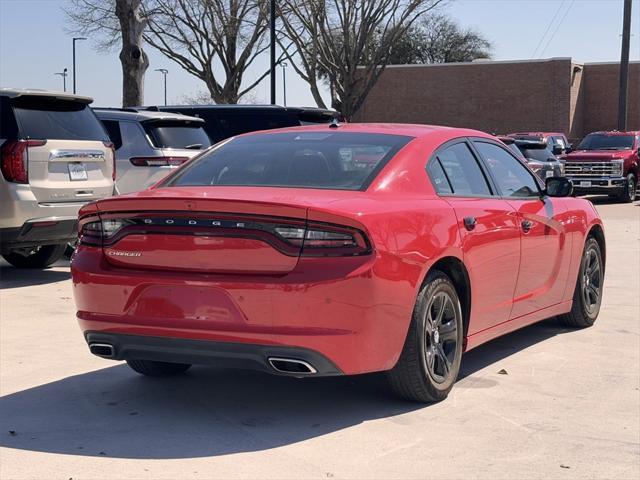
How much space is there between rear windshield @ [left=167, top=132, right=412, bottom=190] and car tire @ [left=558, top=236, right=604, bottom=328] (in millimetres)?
2651

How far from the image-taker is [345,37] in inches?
1523

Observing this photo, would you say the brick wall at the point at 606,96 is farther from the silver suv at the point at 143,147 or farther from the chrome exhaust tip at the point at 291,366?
the chrome exhaust tip at the point at 291,366

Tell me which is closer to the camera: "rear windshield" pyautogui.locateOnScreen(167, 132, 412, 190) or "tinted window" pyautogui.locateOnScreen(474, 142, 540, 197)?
"rear windshield" pyautogui.locateOnScreen(167, 132, 412, 190)

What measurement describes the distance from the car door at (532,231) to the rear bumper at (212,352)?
220 cm

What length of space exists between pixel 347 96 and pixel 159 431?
36.2 metres

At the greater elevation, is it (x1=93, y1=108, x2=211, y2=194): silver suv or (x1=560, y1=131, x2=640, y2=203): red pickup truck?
(x1=93, y1=108, x2=211, y2=194): silver suv

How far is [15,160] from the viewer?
33.6 ft

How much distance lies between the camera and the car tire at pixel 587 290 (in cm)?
806

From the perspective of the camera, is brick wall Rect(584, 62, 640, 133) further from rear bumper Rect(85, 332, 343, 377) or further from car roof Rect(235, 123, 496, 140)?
rear bumper Rect(85, 332, 343, 377)

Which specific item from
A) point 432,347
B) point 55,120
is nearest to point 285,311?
point 432,347

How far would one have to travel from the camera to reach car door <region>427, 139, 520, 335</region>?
6086 mm

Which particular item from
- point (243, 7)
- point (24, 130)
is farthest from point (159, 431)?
point (243, 7)

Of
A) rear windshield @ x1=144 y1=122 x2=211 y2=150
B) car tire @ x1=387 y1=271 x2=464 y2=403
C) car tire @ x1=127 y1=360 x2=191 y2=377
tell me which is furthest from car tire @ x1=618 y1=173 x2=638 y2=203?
car tire @ x1=127 y1=360 x2=191 y2=377

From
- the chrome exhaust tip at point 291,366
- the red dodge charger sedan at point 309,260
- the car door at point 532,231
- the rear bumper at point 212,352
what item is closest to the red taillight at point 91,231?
the red dodge charger sedan at point 309,260
